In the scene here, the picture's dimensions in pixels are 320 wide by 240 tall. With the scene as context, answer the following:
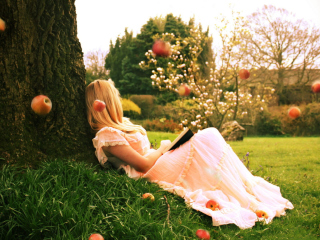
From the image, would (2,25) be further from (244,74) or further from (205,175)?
(244,74)

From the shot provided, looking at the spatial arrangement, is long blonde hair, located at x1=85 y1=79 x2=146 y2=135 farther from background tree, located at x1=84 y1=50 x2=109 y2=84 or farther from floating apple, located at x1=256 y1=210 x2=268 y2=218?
background tree, located at x1=84 y1=50 x2=109 y2=84

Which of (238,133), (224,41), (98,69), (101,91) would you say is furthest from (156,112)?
(101,91)

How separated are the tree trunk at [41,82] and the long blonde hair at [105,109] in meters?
0.08

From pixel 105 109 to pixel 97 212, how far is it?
1070mm

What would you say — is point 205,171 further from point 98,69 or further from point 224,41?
point 98,69

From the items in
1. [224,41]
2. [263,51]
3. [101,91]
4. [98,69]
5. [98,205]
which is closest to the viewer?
[98,205]

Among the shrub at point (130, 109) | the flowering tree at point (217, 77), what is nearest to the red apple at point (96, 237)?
the flowering tree at point (217, 77)

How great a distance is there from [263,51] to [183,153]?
A: 35.6 ft

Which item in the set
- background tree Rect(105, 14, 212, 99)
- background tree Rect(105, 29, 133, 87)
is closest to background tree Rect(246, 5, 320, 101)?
background tree Rect(105, 14, 212, 99)

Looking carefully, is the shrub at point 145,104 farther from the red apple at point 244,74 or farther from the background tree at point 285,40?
the red apple at point 244,74

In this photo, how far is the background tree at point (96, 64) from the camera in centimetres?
2016

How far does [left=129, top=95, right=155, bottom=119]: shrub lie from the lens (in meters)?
14.4

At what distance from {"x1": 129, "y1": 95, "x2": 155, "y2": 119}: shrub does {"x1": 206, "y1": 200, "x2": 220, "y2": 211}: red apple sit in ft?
39.4

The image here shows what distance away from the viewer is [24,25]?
216 cm
